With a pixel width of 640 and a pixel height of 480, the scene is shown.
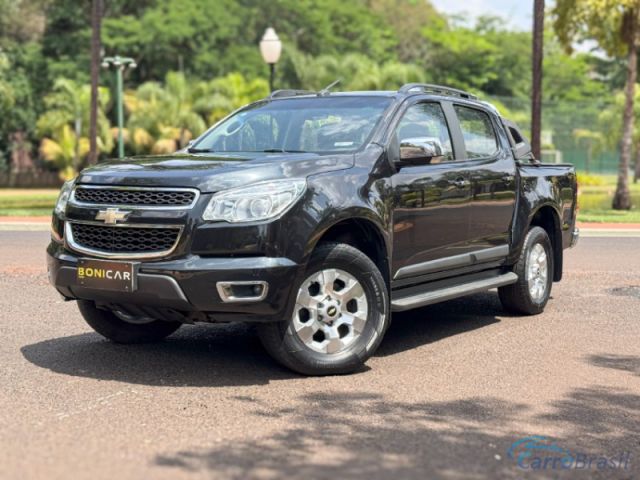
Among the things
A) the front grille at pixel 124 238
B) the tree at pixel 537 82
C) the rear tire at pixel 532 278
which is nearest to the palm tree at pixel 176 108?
the tree at pixel 537 82

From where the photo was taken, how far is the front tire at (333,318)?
241 inches

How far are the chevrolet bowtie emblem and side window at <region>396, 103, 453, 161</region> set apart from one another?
221 cm

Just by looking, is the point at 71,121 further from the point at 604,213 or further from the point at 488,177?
the point at 488,177

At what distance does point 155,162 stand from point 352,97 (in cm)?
185

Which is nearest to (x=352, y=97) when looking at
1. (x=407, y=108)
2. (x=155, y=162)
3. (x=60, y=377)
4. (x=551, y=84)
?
(x=407, y=108)

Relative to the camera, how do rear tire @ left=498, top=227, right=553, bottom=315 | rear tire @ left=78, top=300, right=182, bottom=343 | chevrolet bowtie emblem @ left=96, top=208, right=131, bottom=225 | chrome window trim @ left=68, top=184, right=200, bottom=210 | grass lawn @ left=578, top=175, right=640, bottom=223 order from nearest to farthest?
chrome window trim @ left=68, top=184, right=200, bottom=210, chevrolet bowtie emblem @ left=96, top=208, right=131, bottom=225, rear tire @ left=78, top=300, right=182, bottom=343, rear tire @ left=498, top=227, right=553, bottom=315, grass lawn @ left=578, top=175, right=640, bottom=223

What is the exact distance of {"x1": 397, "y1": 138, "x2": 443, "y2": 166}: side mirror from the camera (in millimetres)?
6891

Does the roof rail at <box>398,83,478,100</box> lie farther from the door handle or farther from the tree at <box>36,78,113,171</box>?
the tree at <box>36,78,113,171</box>

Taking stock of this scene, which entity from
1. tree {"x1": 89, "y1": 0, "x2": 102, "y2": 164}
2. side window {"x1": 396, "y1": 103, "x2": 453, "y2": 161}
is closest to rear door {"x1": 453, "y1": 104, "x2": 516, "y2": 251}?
side window {"x1": 396, "y1": 103, "x2": 453, "y2": 161}

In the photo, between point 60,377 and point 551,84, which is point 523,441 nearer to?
point 60,377

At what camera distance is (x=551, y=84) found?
2854 inches

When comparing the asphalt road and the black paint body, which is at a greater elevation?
the black paint body

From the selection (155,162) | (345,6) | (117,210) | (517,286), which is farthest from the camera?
(345,6)

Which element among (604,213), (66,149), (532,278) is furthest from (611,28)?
(66,149)
